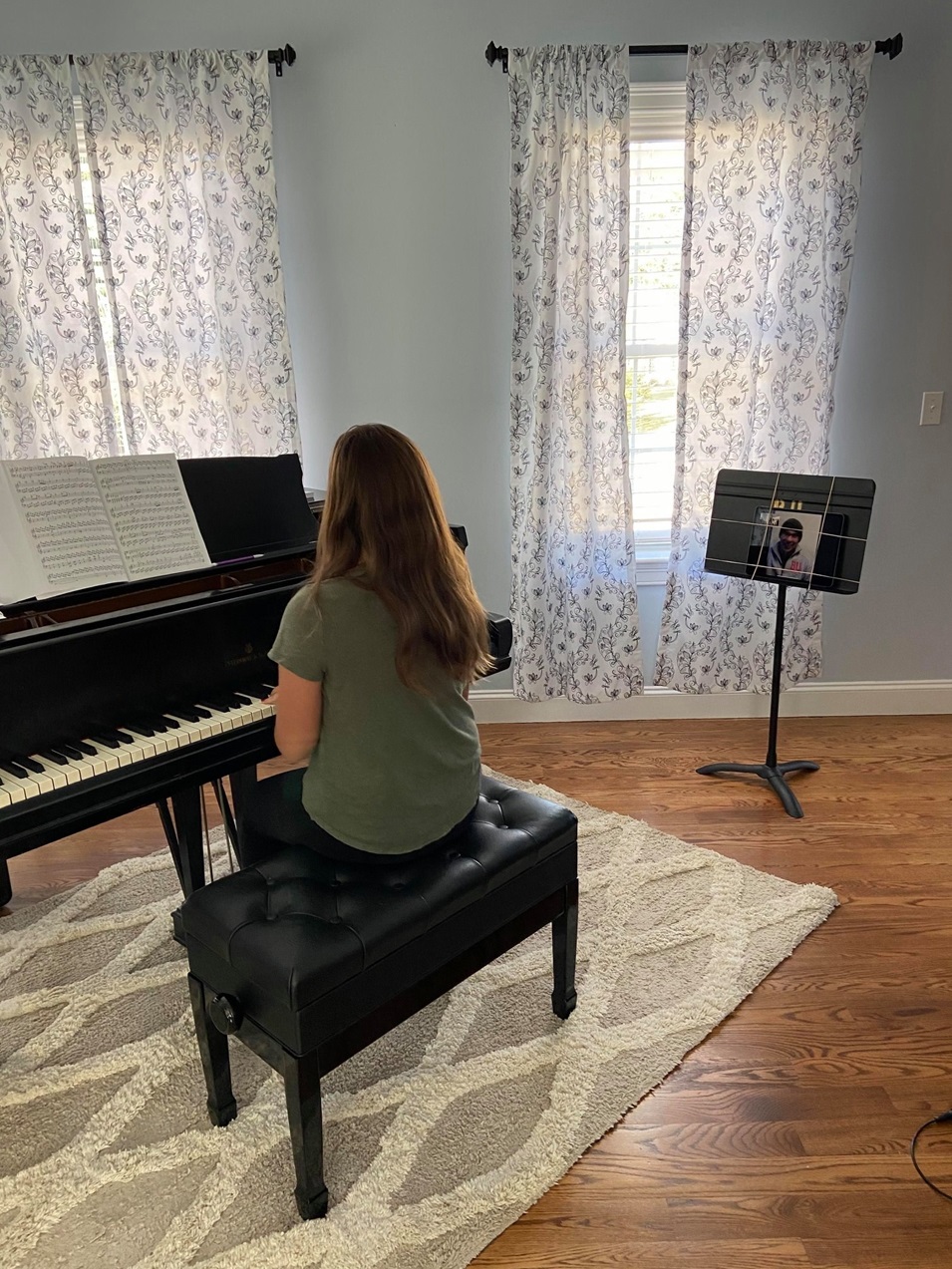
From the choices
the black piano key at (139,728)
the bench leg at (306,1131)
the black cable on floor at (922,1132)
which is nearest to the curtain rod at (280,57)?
the black piano key at (139,728)

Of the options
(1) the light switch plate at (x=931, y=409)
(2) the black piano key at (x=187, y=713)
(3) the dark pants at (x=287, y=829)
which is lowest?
(3) the dark pants at (x=287, y=829)

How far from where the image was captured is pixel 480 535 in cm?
339

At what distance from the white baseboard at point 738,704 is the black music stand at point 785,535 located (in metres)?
0.57

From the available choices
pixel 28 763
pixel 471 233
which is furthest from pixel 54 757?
pixel 471 233

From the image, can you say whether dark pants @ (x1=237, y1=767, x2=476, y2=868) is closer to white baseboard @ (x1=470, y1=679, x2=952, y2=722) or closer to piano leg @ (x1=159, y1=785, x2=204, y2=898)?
piano leg @ (x1=159, y1=785, x2=204, y2=898)

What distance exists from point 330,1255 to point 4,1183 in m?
0.61

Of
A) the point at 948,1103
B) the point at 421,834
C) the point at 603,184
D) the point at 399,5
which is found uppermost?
the point at 399,5

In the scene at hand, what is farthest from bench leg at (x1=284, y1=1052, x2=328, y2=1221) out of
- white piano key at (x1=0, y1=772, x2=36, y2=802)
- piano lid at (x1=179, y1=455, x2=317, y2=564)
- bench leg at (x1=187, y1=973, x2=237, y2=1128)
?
piano lid at (x1=179, y1=455, x2=317, y2=564)

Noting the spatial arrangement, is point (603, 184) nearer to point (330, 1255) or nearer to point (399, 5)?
point (399, 5)

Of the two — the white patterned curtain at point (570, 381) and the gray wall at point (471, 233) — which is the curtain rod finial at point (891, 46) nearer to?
the gray wall at point (471, 233)

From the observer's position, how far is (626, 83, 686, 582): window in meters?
3.02

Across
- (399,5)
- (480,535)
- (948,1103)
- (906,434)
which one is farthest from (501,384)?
(948,1103)

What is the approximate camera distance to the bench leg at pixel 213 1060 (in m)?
1.50

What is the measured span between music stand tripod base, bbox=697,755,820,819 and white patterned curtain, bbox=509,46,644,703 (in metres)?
0.49
